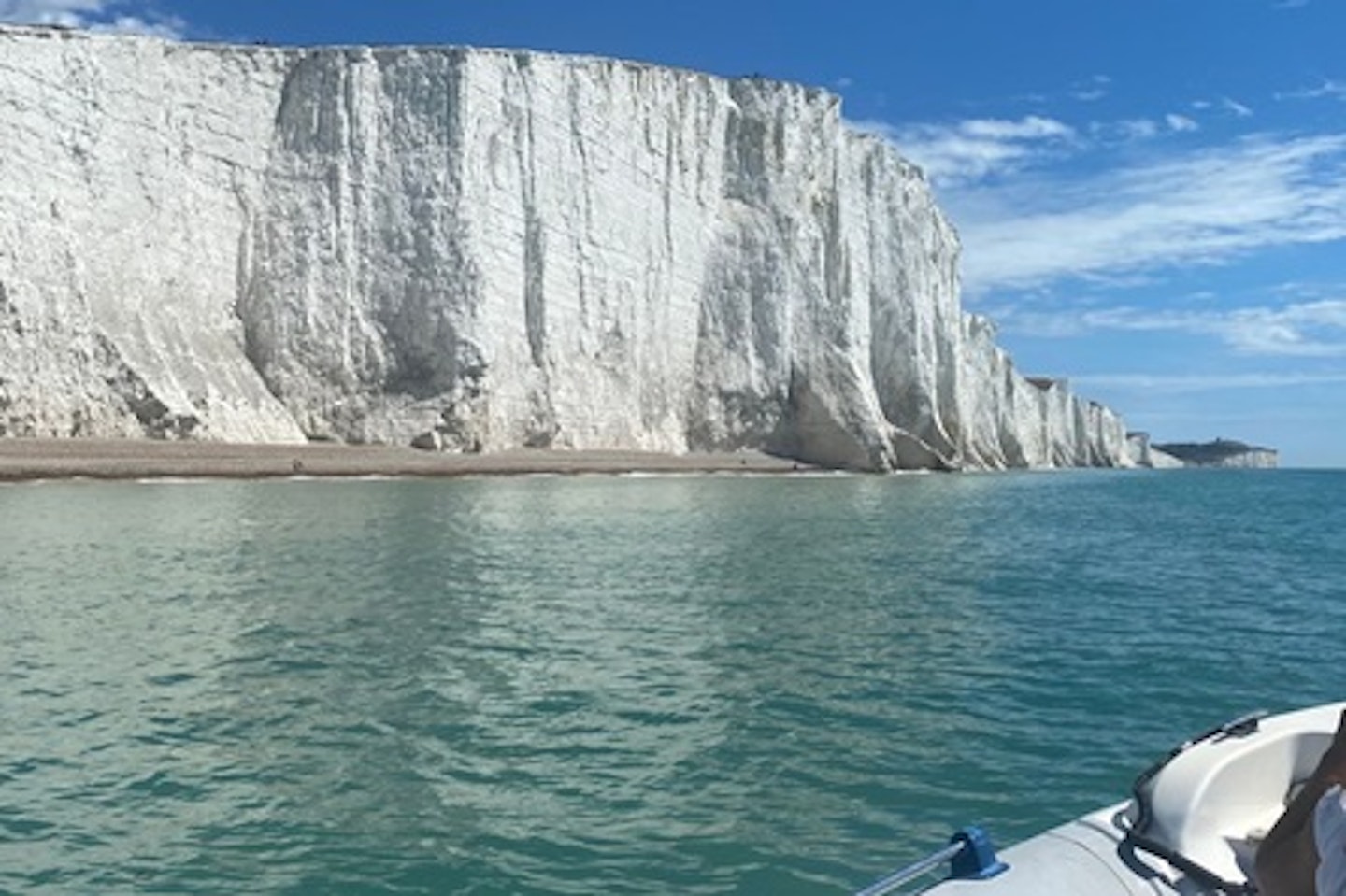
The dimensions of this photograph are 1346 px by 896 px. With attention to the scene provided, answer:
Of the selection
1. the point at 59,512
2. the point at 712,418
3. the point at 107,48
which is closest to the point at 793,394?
the point at 712,418

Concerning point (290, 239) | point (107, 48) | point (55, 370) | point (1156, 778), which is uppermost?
point (107, 48)

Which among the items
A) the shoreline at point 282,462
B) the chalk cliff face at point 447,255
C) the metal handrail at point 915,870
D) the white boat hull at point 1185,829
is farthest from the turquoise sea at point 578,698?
the chalk cliff face at point 447,255

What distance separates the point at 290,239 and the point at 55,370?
13.6 m

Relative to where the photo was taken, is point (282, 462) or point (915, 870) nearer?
point (915, 870)

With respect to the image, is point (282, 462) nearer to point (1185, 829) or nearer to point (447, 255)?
point (447, 255)

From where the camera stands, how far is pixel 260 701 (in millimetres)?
11219

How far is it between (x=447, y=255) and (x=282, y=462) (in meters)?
13.6

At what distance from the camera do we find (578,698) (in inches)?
458

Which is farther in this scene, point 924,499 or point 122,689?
point 924,499

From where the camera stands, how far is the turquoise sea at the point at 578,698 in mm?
7656

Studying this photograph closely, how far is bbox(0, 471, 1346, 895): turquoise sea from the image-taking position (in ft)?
25.1

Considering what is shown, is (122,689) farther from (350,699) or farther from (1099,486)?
(1099,486)

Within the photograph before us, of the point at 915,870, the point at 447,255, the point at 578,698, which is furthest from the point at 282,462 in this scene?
the point at 915,870

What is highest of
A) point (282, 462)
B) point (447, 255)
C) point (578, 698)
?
point (447, 255)
